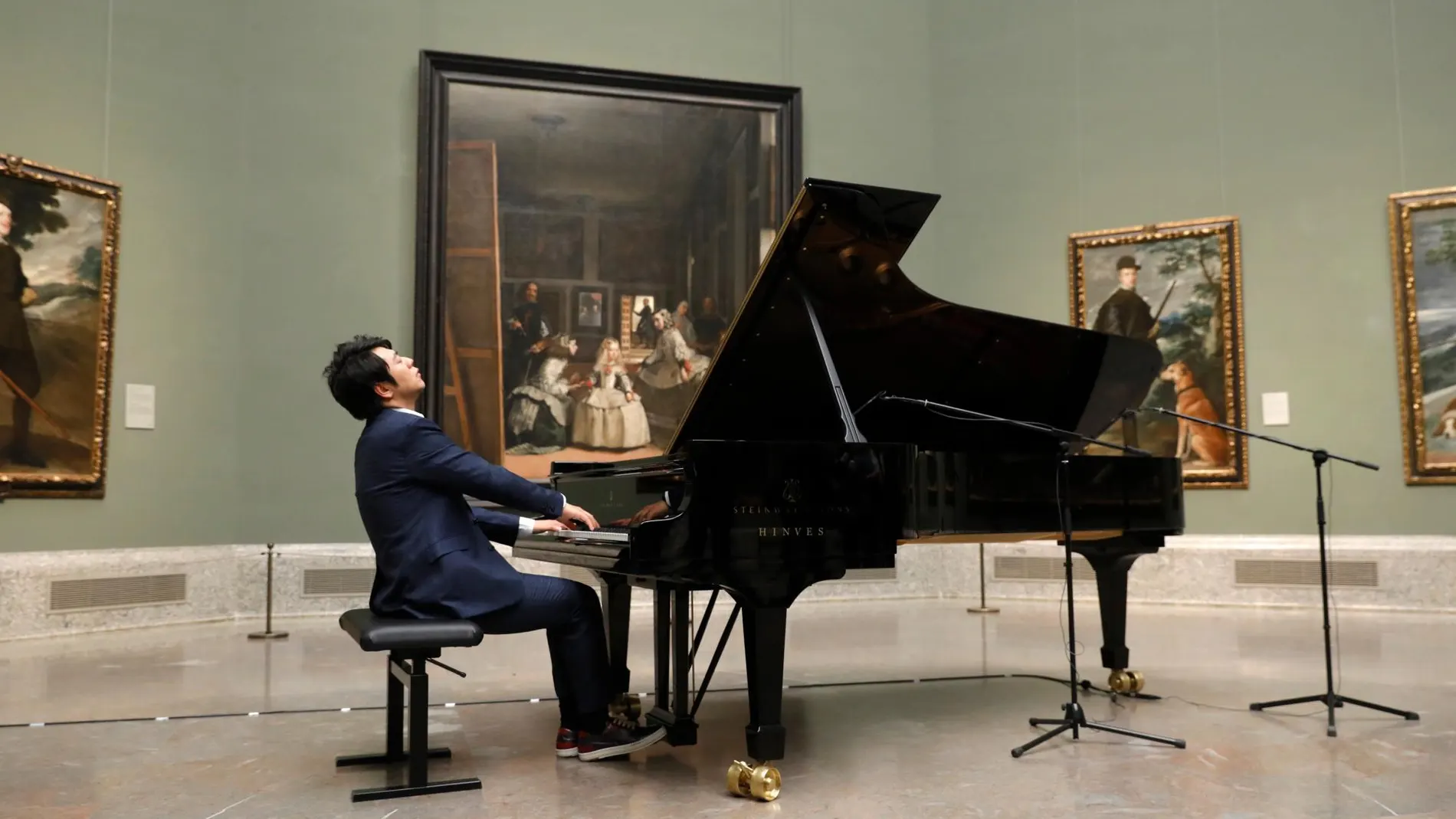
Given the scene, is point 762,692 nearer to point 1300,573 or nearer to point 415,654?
point 415,654

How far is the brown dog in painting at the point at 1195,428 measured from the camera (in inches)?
328

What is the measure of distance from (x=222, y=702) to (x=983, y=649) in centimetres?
383

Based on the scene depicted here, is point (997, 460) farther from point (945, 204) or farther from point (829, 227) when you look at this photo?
point (945, 204)

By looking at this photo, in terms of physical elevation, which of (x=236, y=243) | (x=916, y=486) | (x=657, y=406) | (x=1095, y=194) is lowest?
(x=916, y=486)

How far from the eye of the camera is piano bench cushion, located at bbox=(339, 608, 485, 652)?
9.99ft

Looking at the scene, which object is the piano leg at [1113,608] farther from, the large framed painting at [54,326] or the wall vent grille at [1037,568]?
the large framed painting at [54,326]

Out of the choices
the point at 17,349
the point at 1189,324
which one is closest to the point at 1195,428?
the point at 1189,324

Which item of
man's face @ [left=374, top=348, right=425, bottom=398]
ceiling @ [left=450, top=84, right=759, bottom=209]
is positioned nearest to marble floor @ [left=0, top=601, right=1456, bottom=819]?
man's face @ [left=374, top=348, right=425, bottom=398]

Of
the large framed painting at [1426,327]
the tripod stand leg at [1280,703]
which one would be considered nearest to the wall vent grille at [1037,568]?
the large framed painting at [1426,327]

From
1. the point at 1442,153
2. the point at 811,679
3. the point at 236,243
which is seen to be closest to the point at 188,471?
the point at 236,243

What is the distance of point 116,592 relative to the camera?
726 centimetres

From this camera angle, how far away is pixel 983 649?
6.23 m

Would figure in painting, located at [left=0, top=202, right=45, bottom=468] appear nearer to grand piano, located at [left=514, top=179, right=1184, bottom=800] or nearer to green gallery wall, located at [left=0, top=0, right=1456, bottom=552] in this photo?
green gallery wall, located at [left=0, top=0, right=1456, bottom=552]

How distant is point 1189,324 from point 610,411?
438 centimetres
